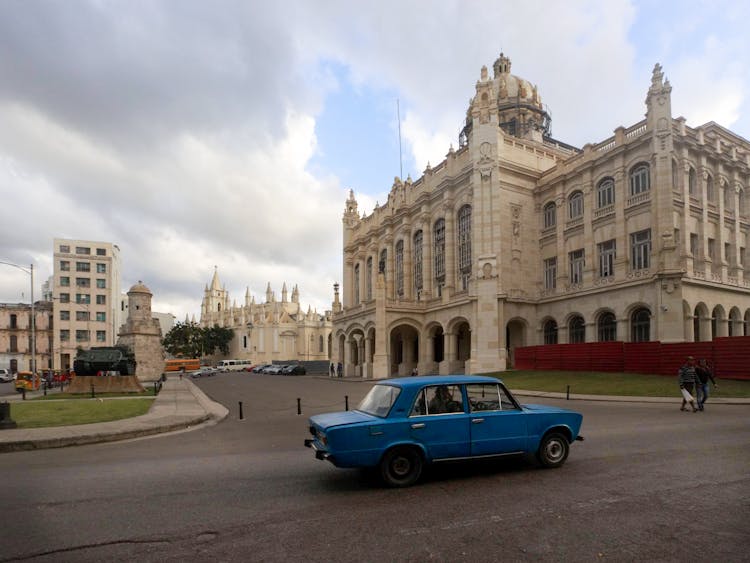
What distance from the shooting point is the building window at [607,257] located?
3438 centimetres

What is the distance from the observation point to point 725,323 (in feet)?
108

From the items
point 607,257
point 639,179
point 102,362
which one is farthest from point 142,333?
point 639,179

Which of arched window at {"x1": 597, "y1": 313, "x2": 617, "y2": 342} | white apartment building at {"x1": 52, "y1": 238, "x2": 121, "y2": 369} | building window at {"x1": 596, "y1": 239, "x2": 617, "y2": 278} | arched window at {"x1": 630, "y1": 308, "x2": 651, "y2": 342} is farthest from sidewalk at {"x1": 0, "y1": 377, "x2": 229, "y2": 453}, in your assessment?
white apartment building at {"x1": 52, "y1": 238, "x2": 121, "y2": 369}

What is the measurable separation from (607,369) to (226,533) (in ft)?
93.8

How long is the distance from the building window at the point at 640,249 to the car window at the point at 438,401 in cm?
2941

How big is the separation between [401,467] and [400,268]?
45.9 metres

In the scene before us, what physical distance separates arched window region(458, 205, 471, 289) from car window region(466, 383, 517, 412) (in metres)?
34.7

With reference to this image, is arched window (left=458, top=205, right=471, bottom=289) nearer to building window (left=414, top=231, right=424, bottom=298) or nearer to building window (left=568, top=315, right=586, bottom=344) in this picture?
building window (left=414, top=231, right=424, bottom=298)

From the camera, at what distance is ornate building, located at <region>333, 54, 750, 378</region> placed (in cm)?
→ 3122

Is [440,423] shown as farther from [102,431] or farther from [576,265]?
[576,265]

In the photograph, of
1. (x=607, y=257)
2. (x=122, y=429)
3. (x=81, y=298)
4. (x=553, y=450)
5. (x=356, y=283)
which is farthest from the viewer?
(x=81, y=298)

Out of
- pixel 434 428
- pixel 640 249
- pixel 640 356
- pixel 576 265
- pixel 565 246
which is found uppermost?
pixel 565 246

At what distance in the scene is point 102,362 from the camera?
92.1ft

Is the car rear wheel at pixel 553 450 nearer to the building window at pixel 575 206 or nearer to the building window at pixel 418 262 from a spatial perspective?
the building window at pixel 575 206
